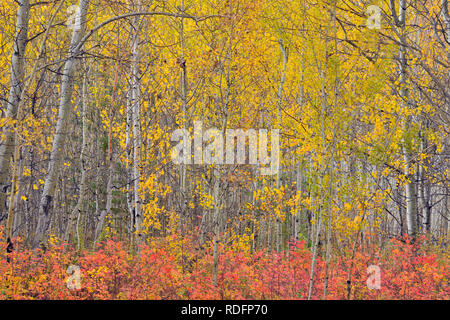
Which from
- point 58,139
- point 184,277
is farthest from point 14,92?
point 184,277

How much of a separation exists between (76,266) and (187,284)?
6.25 ft

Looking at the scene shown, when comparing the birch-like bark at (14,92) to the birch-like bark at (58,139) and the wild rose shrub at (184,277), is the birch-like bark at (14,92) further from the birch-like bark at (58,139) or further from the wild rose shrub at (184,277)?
the wild rose shrub at (184,277)

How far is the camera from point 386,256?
998 centimetres

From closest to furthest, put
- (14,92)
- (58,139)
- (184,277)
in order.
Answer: (14,92), (58,139), (184,277)

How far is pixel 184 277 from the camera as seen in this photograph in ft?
24.0

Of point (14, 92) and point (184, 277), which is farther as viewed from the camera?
point (184, 277)

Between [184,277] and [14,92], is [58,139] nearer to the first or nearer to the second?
[14,92]

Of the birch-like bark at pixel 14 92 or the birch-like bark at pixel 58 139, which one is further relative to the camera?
the birch-like bark at pixel 58 139

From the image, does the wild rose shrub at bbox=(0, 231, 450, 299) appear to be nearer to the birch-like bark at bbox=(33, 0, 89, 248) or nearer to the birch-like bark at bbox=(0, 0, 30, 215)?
the birch-like bark at bbox=(33, 0, 89, 248)

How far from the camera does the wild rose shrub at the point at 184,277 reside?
629 centimetres

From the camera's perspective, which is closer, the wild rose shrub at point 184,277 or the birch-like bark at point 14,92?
the birch-like bark at point 14,92

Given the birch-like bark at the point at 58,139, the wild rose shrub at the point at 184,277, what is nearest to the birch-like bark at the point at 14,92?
the birch-like bark at the point at 58,139

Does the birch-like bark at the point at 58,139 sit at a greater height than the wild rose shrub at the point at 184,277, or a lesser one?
greater
